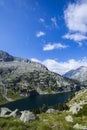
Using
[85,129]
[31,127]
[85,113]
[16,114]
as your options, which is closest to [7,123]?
[31,127]

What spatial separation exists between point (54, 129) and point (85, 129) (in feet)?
12.5

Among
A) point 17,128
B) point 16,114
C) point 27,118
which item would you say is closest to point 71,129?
point 17,128

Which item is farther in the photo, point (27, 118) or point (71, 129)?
point (27, 118)

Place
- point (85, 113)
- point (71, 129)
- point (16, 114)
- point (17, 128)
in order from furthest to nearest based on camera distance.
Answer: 1. point (85, 113)
2. point (16, 114)
3. point (71, 129)
4. point (17, 128)

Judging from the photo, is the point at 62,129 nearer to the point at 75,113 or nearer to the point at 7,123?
the point at 7,123

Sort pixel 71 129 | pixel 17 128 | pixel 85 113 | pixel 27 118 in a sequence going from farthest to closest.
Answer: pixel 85 113, pixel 27 118, pixel 71 129, pixel 17 128

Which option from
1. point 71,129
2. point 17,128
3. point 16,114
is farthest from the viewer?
point 16,114

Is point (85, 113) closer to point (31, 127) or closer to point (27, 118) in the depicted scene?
point (27, 118)

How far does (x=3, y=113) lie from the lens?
73.7m

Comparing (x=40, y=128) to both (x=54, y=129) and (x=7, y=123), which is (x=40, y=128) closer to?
(x=54, y=129)

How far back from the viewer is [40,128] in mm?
25109

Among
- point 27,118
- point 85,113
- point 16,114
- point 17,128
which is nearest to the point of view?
point 17,128

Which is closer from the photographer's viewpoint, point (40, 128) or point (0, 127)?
point (40, 128)

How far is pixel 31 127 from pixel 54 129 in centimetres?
275
